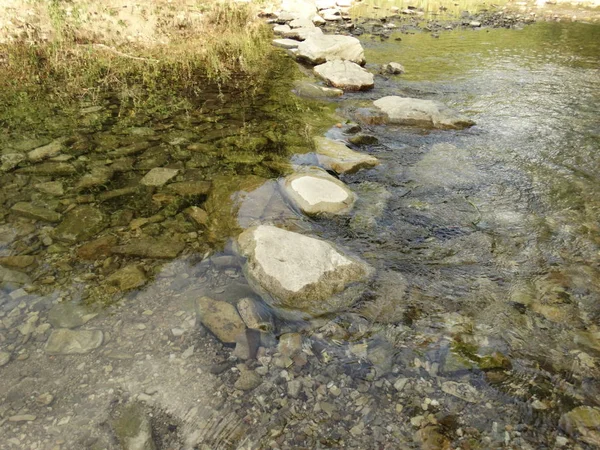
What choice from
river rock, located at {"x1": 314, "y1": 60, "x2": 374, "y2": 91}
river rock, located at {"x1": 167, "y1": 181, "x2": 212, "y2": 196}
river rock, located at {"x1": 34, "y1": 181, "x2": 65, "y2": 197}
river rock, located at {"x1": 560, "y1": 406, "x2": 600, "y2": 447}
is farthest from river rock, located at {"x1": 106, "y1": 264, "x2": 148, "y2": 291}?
river rock, located at {"x1": 314, "y1": 60, "x2": 374, "y2": 91}

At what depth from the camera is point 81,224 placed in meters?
4.41

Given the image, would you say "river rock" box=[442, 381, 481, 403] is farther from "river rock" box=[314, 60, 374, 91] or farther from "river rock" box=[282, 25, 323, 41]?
"river rock" box=[282, 25, 323, 41]

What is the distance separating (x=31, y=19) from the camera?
10680 mm

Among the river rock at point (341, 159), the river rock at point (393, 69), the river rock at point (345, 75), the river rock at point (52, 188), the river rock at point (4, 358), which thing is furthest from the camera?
the river rock at point (393, 69)

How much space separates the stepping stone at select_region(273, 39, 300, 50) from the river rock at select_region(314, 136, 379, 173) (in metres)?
8.08

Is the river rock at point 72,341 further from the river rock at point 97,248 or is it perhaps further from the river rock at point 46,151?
Result: the river rock at point 46,151

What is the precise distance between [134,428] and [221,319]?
3.31ft

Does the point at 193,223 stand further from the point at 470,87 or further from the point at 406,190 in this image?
the point at 470,87

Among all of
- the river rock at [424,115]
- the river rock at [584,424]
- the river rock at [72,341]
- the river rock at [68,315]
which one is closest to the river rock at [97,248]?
the river rock at [68,315]

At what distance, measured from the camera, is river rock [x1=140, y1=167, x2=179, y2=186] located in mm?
5211

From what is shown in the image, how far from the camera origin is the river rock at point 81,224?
4227 mm

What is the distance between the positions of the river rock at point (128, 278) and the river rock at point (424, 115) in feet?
17.1

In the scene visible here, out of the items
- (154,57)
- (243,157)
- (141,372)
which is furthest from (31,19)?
(141,372)

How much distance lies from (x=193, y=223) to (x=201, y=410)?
235 cm
